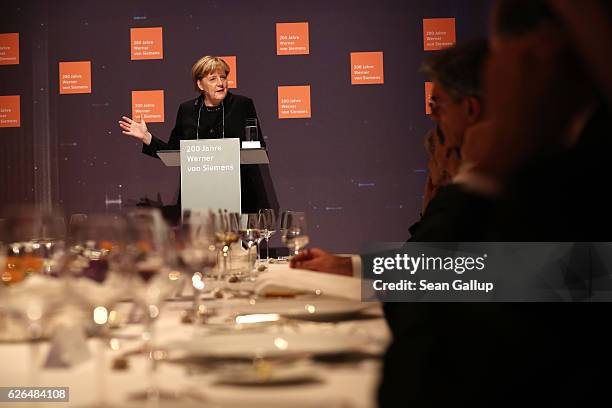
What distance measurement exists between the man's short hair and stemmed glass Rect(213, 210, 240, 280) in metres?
0.85

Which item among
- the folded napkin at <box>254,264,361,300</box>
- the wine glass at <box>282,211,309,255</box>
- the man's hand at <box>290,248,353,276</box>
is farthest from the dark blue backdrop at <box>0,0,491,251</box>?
the folded napkin at <box>254,264,361,300</box>

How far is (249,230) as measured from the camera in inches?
105

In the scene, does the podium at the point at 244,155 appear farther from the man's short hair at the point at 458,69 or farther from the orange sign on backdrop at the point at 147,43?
the man's short hair at the point at 458,69

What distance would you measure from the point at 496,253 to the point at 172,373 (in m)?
0.49

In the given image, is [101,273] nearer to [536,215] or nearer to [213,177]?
[536,215]

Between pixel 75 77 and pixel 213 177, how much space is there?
2.54m

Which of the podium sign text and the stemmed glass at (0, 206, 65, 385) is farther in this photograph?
the podium sign text

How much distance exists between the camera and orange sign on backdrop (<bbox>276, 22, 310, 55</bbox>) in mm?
5656

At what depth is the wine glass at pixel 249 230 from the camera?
2.66m

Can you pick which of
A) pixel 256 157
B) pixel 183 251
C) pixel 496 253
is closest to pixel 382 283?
pixel 183 251

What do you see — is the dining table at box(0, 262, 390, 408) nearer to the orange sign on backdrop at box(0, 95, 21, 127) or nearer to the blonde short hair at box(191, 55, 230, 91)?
the blonde short hair at box(191, 55, 230, 91)

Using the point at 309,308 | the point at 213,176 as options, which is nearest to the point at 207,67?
the point at 213,176

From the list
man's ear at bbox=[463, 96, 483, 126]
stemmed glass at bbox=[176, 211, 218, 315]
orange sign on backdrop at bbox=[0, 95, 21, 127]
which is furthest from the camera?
orange sign on backdrop at bbox=[0, 95, 21, 127]

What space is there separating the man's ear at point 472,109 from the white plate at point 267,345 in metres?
0.97
